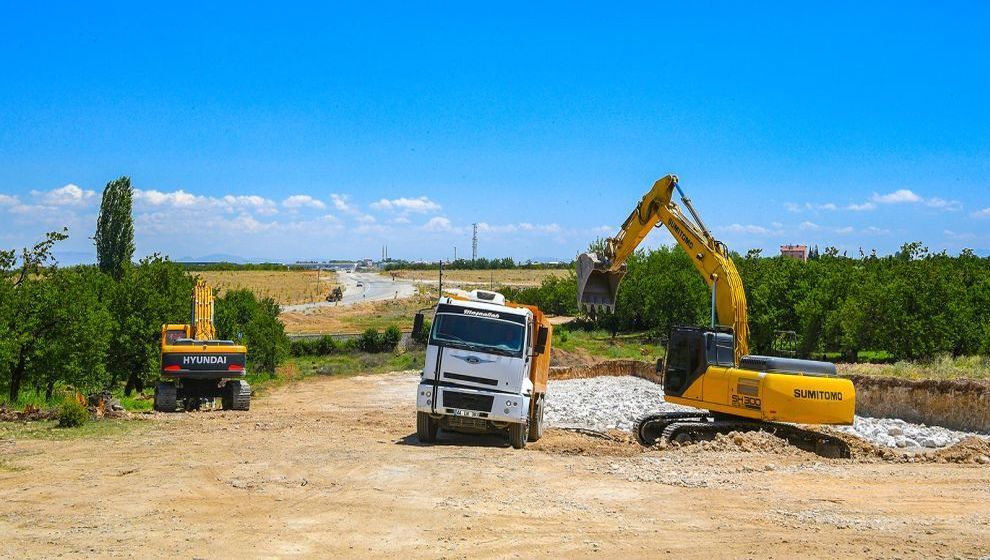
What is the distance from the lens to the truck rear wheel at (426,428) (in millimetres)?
17844

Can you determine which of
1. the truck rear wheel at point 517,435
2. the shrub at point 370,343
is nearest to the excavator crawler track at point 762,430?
the truck rear wheel at point 517,435

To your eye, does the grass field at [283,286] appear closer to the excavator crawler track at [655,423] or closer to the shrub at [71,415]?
the shrub at [71,415]

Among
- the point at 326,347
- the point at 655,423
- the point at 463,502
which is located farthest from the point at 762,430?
the point at 326,347

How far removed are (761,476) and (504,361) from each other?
5.44 metres

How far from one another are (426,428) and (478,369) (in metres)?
1.91

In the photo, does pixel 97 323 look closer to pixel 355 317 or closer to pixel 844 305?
pixel 844 305

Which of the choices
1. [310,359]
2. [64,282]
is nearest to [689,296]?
[310,359]

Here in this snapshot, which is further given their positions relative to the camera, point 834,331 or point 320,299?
point 320,299

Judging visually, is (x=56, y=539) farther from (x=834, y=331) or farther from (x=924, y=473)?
(x=834, y=331)

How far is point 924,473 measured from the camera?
48.2 feet

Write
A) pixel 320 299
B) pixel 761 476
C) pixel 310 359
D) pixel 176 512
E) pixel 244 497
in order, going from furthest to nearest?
pixel 320 299, pixel 310 359, pixel 761 476, pixel 244 497, pixel 176 512

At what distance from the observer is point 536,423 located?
19.6m

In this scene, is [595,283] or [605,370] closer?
[595,283]

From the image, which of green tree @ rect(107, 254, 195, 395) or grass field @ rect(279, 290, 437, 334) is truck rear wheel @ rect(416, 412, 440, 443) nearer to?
green tree @ rect(107, 254, 195, 395)
